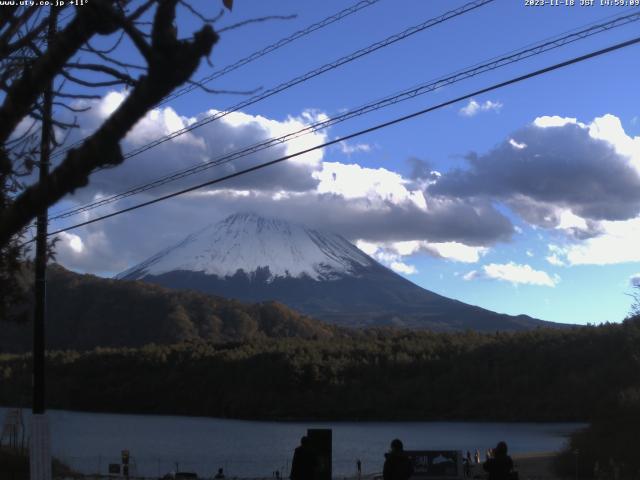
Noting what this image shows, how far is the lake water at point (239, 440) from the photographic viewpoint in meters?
43.9

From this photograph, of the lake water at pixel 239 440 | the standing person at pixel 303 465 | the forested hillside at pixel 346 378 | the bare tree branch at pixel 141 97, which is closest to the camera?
the bare tree branch at pixel 141 97

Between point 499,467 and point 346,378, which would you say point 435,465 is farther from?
point 346,378

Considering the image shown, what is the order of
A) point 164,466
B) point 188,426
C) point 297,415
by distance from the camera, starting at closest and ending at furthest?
point 164,466
point 188,426
point 297,415

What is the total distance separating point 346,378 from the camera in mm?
90188

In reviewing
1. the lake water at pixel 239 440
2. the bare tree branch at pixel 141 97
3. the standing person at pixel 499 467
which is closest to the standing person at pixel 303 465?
the standing person at pixel 499 467

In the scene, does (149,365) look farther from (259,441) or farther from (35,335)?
(35,335)

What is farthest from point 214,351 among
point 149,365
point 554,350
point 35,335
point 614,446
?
point 35,335

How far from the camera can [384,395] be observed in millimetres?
87375

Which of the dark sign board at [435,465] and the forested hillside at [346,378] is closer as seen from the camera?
the dark sign board at [435,465]

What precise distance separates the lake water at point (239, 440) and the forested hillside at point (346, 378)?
4.17 meters

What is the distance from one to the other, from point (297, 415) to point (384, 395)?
8349 millimetres

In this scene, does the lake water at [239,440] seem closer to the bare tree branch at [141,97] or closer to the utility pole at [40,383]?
the utility pole at [40,383]

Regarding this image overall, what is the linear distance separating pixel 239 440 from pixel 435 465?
4240 cm

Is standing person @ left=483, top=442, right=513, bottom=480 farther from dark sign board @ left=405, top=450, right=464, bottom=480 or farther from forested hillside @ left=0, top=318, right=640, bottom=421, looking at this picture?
forested hillside @ left=0, top=318, right=640, bottom=421
